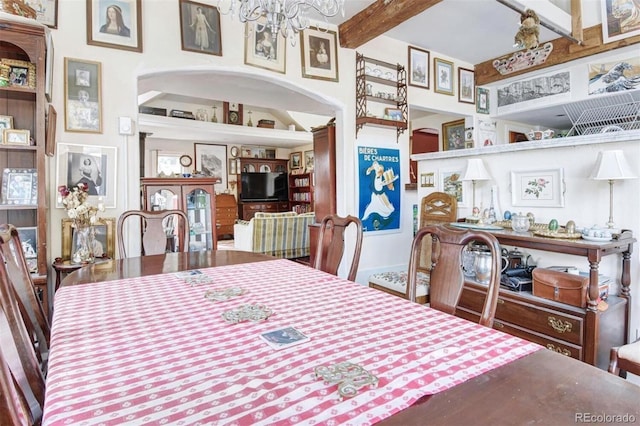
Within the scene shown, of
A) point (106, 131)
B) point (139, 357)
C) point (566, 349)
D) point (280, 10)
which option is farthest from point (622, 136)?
point (106, 131)

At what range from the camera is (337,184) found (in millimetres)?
4094

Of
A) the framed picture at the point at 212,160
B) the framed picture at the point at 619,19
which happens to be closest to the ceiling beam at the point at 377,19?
the framed picture at the point at 619,19

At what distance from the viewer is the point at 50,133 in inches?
93.2

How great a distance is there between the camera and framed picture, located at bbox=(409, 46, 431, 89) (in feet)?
14.7

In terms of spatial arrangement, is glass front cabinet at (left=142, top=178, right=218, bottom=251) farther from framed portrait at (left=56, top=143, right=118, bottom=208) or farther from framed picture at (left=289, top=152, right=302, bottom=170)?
framed picture at (left=289, top=152, right=302, bottom=170)

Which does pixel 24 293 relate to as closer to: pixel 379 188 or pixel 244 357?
pixel 244 357

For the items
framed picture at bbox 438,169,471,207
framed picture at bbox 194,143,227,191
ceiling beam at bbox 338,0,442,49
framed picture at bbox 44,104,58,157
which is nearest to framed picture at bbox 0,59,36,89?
framed picture at bbox 44,104,58,157

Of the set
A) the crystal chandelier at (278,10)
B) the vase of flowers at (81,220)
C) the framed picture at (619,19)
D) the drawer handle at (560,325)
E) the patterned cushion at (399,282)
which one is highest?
the framed picture at (619,19)

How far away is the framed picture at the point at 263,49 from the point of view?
131 inches

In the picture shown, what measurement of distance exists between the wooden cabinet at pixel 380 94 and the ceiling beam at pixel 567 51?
4.86ft

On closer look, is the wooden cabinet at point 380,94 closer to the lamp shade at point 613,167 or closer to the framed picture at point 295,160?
the lamp shade at point 613,167

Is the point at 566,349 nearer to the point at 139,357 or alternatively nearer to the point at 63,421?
the point at 139,357

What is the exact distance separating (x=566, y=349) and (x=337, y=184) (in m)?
2.67

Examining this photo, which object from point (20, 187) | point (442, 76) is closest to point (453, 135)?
point (442, 76)
